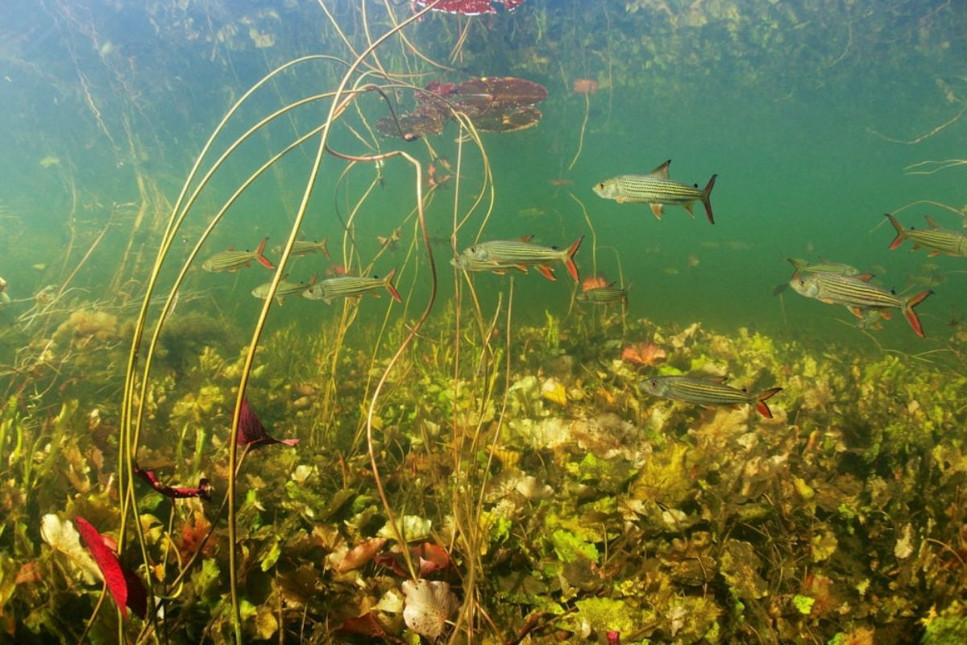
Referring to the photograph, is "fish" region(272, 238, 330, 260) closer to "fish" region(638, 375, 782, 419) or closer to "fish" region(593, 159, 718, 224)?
"fish" region(593, 159, 718, 224)

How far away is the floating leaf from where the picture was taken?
181 cm

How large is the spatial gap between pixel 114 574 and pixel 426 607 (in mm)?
1068

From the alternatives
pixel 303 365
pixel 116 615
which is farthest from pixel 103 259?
pixel 116 615

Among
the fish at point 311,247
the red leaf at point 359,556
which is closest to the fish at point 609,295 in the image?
the fish at point 311,247

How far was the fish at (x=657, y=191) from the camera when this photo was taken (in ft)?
12.0

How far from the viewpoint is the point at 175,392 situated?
221 inches

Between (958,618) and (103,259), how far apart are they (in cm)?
3180

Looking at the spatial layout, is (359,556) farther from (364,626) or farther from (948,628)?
(948,628)

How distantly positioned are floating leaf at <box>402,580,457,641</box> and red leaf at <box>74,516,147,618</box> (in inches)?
35.0

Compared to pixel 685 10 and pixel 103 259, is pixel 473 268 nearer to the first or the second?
pixel 685 10

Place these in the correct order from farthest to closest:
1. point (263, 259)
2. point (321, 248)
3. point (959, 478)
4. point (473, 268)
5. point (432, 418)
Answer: point (321, 248) < point (263, 259) < point (432, 418) < point (473, 268) < point (959, 478)

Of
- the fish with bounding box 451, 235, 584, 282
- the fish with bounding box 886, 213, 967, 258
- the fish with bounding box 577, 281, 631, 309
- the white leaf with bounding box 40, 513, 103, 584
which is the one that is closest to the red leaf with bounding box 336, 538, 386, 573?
the white leaf with bounding box 40, 513, 103, 584

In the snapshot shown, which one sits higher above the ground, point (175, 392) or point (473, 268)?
point (473, 268)

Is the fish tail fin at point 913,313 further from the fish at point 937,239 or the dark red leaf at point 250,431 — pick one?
the dark red leaf at point 250,431
